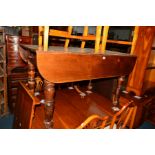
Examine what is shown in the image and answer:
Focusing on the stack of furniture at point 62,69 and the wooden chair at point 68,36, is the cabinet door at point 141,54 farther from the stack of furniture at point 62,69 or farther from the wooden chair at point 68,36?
the wooden chair at point 68,36

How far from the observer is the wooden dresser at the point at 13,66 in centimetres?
298

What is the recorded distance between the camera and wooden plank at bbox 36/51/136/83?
118cm

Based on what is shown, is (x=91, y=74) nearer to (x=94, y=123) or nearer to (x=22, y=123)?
(x=94, y=123)

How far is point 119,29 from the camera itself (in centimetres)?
488

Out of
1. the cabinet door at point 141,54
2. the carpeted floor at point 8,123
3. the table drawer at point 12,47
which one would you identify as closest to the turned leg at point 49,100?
the cabinet door at point 141,54

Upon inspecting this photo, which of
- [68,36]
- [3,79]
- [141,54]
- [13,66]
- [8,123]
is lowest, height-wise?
[8,123]

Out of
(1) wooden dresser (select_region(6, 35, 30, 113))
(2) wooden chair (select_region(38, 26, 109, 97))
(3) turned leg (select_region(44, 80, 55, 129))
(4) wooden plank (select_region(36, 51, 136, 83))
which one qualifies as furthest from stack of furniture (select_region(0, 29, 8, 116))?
(4) wooden plank (select_region(36, 51, 136, 83))

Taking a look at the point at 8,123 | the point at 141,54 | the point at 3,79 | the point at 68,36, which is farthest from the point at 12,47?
the point at 141,54

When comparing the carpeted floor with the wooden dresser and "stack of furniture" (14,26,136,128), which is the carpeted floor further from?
"stack of furniture" (14,26,136,128)

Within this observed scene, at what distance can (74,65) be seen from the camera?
1317 millimetres

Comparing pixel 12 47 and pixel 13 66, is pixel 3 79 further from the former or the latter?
pixel 12 47

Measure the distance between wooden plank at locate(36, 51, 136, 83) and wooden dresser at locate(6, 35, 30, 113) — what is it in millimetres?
2034

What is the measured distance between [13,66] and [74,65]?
2.24 meters
